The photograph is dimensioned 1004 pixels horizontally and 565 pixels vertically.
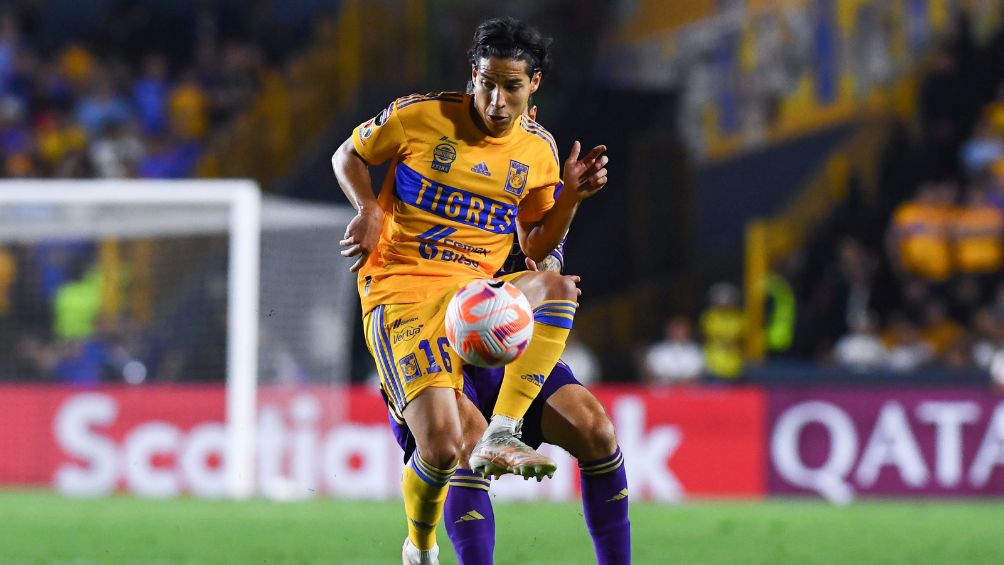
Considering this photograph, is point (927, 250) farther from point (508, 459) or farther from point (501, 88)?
point (508, 459)

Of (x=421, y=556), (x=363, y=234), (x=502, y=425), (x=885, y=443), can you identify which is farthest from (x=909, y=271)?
(x=363, y=234)

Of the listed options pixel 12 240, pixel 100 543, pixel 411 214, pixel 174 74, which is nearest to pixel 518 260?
pixel 411 214

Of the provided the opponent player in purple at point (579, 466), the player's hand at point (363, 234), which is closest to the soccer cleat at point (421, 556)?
the opponent player in purple at point (579, 466)

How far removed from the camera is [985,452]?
13.3m

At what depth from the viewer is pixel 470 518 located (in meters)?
5.81

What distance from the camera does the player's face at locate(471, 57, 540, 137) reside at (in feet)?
18.2

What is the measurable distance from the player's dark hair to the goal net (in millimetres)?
7939

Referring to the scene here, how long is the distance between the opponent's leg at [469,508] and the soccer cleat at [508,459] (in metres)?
0.28

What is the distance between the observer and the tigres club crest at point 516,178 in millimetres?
5827

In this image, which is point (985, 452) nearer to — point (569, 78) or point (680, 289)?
point (680, 289)

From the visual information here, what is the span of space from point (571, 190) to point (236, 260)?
798 cm

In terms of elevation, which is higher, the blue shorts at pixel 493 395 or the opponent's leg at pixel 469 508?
the blue shorts at pixel 493 395

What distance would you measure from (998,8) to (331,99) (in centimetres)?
756

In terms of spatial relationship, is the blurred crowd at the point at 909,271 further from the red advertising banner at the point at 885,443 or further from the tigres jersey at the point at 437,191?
the tigres jersey at the point at 437,191
